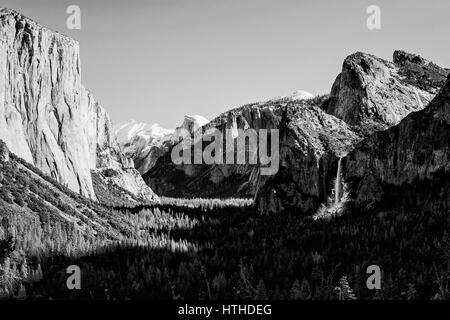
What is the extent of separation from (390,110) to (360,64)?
828 inches

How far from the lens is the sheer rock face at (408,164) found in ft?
363

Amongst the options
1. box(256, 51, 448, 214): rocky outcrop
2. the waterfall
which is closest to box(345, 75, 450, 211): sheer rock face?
box(256, 51, 448, 214): rocky outcrop

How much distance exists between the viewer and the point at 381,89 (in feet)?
543

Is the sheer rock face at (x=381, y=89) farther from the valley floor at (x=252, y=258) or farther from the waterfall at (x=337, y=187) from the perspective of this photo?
the valley floor at (x=252, y=258)

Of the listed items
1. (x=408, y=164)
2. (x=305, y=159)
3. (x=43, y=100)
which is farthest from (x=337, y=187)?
(x=43, y=100)

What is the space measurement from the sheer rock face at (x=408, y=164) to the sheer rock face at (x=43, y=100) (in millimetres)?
75430

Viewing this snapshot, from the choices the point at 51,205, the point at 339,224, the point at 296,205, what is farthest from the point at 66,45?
the point at 339,224

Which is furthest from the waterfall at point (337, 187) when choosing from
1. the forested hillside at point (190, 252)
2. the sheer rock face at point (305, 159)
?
the forested hillside at point (190, 252)

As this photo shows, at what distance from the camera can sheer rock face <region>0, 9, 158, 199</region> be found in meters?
120

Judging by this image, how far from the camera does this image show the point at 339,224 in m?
117

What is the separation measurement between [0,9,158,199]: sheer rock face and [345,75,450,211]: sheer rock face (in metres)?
75.4

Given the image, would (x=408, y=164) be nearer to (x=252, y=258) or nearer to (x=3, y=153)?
(x=252, y=258)

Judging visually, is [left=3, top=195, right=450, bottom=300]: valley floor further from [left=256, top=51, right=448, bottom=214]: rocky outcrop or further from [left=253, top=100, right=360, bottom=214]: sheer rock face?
[left=256, top=51, right=448, bottom=214]: rocky outcrop
